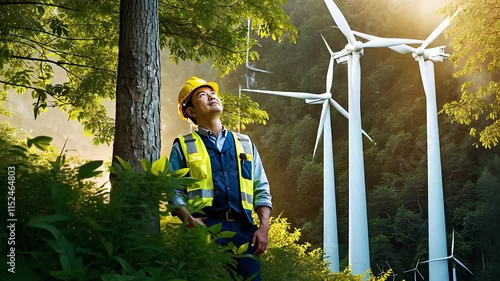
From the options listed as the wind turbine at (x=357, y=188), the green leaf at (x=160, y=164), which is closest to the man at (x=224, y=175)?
the green leaf at (x=160, y=164)

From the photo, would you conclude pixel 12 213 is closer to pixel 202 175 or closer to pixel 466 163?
pixel 202 175

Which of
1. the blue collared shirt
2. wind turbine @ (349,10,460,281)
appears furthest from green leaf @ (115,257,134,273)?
wind turbine @ (349,10,460,281)

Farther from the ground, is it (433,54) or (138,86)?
(433,54)

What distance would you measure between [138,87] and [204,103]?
38 cm

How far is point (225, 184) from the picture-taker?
6.21 ft

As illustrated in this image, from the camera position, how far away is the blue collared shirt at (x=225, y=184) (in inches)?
73.8

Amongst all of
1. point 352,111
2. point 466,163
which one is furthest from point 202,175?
point 466,163

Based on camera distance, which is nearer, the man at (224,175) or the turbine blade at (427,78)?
the man at (224,175)

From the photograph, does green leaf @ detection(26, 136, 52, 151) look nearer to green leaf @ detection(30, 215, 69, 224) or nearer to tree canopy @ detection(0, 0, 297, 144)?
green leaf @ detection(30, 215, 69, 224)

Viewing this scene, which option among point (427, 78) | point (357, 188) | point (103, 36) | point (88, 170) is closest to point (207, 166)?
point (88, 170)

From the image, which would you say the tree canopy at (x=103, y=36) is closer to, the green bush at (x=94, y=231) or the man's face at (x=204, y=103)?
the man's face at (x=204, y=103)

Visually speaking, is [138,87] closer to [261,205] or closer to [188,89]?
[188,89]

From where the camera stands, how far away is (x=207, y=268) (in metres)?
1.24

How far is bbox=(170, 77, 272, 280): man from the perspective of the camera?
1.86 m
